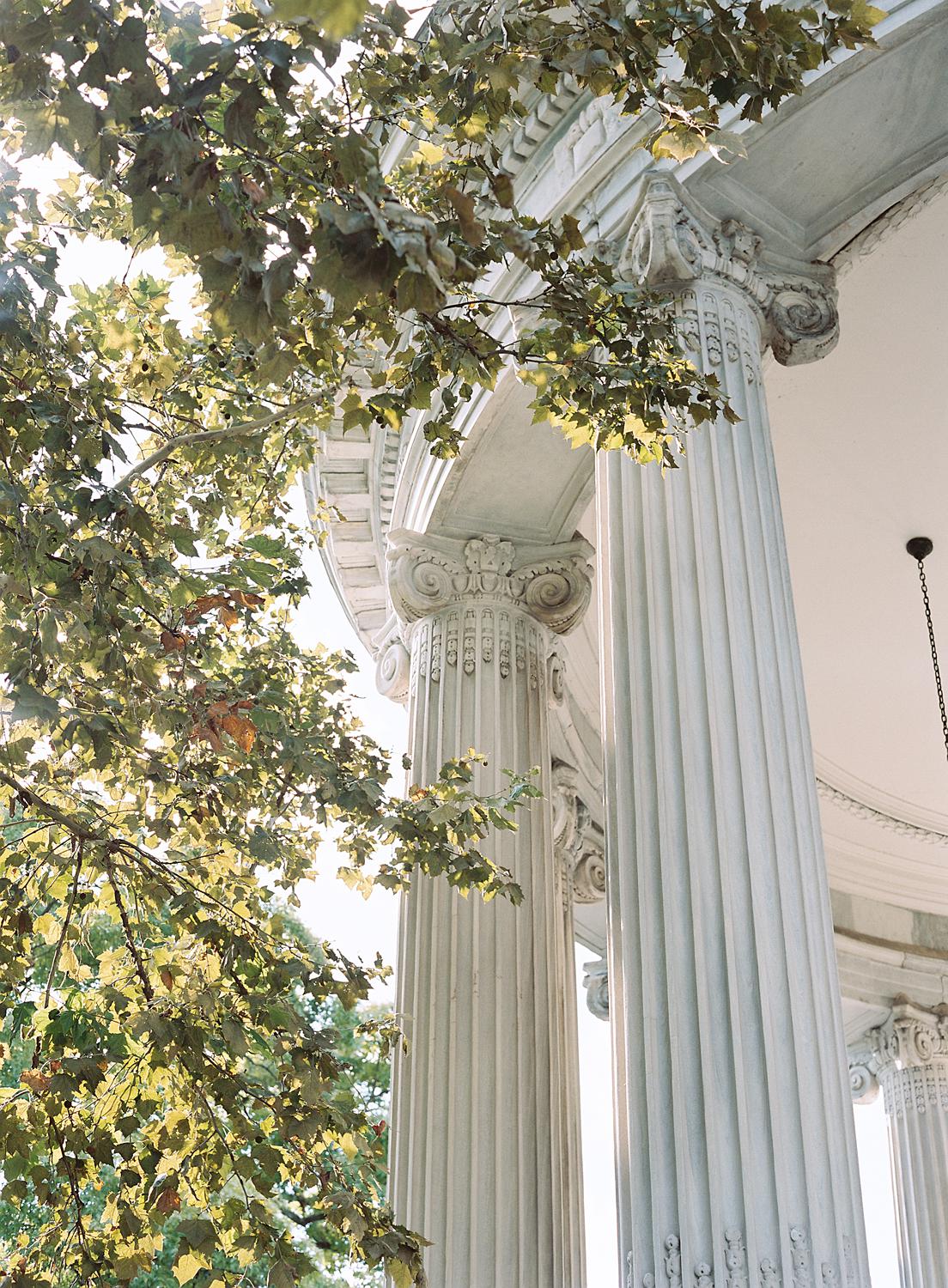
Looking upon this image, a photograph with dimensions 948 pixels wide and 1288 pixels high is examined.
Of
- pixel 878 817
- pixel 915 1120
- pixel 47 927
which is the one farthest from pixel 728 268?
pixel 915 1120

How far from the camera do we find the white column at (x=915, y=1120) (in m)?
23.4

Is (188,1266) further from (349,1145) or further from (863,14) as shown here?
(863,14)

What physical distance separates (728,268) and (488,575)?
14.8 ft

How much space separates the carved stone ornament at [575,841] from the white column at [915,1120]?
745cm

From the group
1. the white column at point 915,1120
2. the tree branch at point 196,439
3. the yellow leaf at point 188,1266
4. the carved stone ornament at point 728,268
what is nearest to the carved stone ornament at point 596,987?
the white column at point 915,1120

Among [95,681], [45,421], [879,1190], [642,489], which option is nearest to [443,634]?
[642,489]

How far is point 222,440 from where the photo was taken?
7930 millimetres

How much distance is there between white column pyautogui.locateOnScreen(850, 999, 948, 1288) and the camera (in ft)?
76.6

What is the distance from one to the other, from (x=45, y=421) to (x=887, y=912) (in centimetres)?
2334

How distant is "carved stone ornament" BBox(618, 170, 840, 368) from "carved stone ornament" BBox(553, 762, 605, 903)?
9.56 meters

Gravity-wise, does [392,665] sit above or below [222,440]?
above

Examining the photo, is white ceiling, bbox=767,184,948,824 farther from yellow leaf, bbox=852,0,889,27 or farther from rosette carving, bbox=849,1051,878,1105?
yellow leaf, bbox=852,0,889,27

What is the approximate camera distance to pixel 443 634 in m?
13.9

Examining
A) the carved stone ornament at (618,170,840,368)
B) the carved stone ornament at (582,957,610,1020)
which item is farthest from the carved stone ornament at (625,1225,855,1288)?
the carved stone ornament at (582,957,610,1020)
